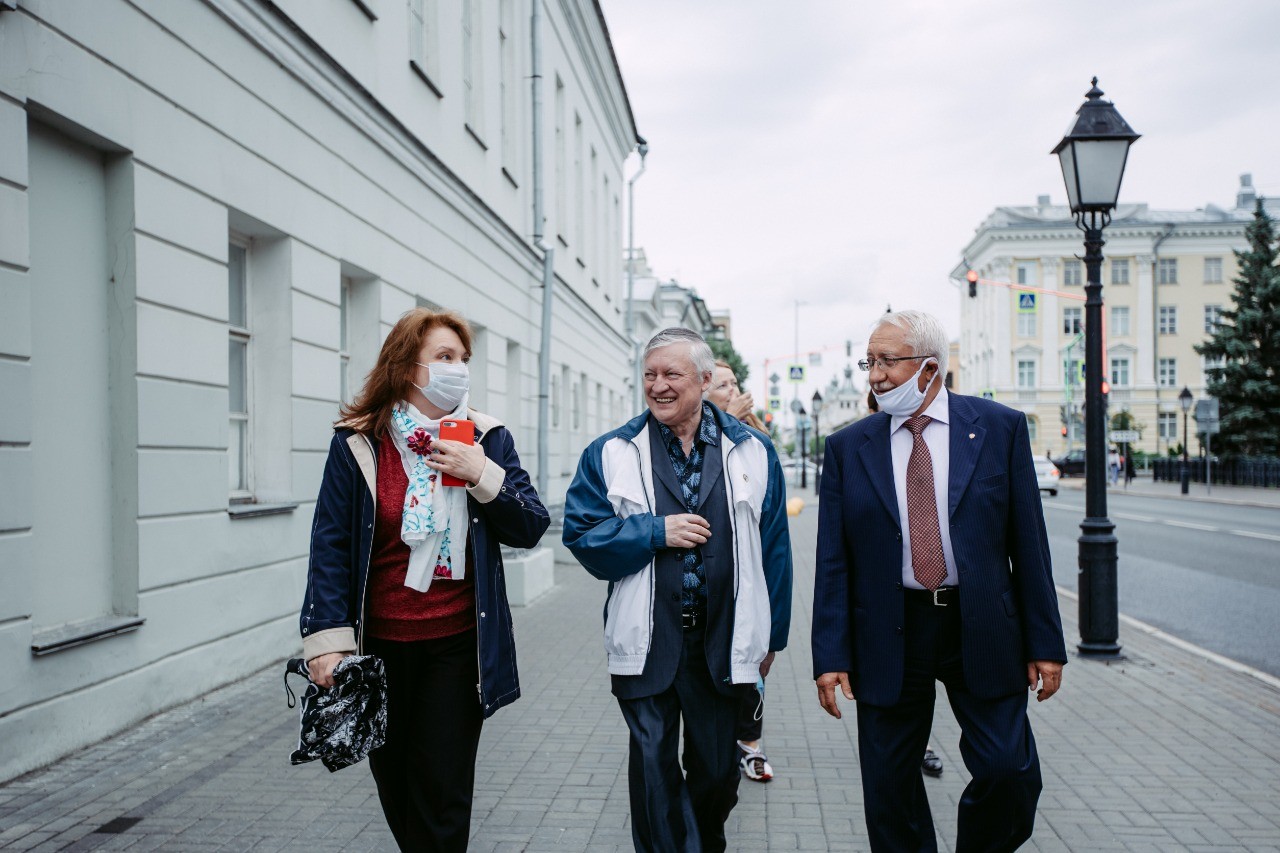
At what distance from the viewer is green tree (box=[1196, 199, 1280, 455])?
141ft

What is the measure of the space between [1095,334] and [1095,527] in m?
1.53

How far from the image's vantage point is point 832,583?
3.36 m

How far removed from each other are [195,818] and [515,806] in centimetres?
132

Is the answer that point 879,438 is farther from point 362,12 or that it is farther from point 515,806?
point 362,12

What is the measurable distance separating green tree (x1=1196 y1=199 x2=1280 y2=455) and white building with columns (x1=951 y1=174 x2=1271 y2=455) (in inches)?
1142

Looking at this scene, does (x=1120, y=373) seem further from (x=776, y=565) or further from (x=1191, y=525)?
(x=776, y=565)

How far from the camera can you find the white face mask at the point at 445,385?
3211 mm

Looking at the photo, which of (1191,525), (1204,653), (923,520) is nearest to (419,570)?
(923,520)

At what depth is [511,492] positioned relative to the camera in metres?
3.24

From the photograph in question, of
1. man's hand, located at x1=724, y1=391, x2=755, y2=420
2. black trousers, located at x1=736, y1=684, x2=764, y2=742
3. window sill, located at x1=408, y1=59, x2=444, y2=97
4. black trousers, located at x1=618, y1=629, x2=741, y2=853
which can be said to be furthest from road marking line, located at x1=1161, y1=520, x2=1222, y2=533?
black trousers, located at x1=618, y1=629, x2=741, y2=853

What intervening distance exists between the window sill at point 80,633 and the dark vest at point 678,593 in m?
3.17

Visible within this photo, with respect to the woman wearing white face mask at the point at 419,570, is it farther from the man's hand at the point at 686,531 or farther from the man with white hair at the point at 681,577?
the man's hand at the point at 686,531

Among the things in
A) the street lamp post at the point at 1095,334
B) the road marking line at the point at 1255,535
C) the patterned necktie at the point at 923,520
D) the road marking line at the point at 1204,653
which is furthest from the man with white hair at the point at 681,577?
the road marking line at the point at 1255,535

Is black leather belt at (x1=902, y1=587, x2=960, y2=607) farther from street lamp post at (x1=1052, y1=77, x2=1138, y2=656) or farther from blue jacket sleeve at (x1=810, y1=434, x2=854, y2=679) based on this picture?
street lamp post at (x1=1052, y1=77, x2=1138, y2=656)
